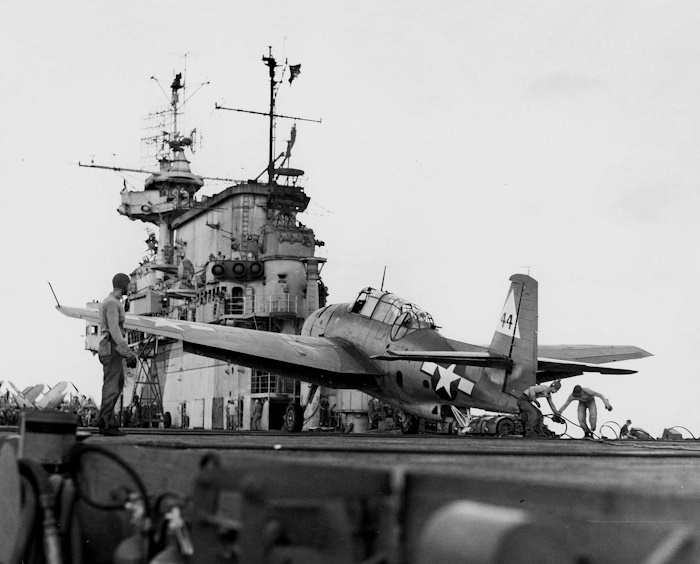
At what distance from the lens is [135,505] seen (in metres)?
4.04

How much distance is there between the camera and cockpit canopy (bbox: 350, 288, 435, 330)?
73.5 ft

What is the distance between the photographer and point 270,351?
24.5 m

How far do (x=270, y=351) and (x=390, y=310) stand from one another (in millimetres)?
3154

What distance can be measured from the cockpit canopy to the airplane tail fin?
121 inches

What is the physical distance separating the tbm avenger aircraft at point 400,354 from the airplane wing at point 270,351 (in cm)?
2

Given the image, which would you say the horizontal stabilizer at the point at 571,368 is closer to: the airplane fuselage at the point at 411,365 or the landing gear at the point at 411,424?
the airplane fuselage at the point at 411,365

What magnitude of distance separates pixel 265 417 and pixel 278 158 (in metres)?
13.4

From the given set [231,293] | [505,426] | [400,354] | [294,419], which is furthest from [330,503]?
[231,293]

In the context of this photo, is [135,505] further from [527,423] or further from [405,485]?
[527,423]

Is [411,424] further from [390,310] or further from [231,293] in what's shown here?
[231,293]

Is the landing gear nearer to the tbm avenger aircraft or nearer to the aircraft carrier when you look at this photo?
the tbm avenger aircraft

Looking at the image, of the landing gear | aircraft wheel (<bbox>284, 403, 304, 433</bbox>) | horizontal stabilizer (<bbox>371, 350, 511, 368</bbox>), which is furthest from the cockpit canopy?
horizontal stabilizer (<bbox>371, 350, 511, 368</bbox>)

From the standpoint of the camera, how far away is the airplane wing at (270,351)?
23547 millimetres

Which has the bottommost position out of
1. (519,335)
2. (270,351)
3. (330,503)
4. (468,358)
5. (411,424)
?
(411,424)
